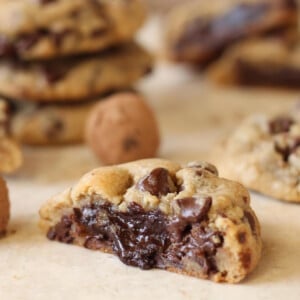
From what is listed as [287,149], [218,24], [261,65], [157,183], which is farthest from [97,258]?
[218,24]

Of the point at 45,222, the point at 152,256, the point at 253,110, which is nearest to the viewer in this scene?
the point at 152,256

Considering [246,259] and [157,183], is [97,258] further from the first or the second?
[246,259]

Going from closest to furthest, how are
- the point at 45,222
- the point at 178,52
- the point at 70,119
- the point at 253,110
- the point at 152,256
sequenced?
1. the point at 152,256
2. the point at 45,222
3. the point at 70,119
4. the point at 253,110
5. the point at 178,52

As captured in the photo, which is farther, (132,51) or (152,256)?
(132,51)

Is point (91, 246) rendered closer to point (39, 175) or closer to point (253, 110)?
point (39, 175)

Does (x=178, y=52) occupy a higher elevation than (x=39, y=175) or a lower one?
higher

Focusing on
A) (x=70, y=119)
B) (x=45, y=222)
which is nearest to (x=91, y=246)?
(x=45, y=222)

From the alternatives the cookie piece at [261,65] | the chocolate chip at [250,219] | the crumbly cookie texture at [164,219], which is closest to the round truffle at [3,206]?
the crumbly cookie texture at [164,219]

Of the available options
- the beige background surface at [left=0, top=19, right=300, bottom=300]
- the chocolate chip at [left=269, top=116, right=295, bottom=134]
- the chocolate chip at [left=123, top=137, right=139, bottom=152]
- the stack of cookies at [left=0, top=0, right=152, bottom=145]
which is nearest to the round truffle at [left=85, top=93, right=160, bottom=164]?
the chocolate chip at [left=123, top=137, right=139, bottom=152]
